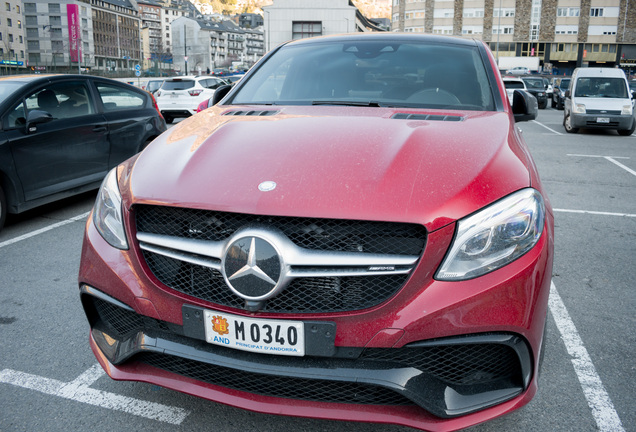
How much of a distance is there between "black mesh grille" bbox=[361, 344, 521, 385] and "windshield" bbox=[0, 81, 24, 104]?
506cm

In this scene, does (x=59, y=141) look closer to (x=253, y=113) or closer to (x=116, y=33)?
(x=253, y=113)

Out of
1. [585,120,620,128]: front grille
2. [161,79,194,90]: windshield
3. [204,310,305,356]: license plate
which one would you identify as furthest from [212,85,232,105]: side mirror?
[161,79,194,90]: windshield

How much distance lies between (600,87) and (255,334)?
17073 mm

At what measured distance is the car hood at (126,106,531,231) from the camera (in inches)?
72.6

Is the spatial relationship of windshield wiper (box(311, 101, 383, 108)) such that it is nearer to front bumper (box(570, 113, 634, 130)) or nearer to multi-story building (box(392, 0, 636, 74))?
front bumper (box(570, 113, 634, 130))

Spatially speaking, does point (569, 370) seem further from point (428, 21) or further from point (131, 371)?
point (428, 21)

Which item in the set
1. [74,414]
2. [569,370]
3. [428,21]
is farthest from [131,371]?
[428,21]

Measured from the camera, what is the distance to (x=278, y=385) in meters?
1.93

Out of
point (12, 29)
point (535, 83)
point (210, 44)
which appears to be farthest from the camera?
point (210, 44)

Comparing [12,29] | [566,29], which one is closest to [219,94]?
[566,29]

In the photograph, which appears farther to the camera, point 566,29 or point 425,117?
point 566,29

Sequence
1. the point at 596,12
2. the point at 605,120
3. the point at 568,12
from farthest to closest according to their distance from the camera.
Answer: the point at 568,12, the point at 596,12, the point at 605,120

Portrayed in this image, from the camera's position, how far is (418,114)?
8.89ft

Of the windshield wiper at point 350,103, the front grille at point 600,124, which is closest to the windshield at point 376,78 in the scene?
the windshield wiper at point 350,103
